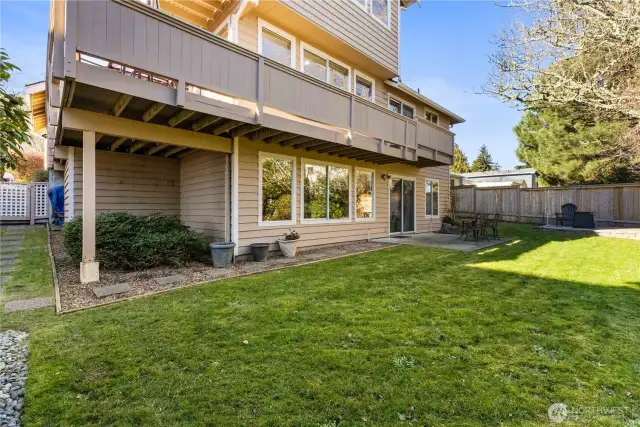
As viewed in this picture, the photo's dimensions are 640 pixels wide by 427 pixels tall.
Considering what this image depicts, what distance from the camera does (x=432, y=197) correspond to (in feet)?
46.4

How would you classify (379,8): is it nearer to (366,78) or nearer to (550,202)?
(366,78)

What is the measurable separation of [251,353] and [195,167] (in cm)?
688

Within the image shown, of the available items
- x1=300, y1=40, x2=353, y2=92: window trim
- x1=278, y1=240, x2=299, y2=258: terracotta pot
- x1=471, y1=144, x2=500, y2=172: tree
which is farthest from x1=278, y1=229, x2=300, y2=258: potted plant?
x1=471, y1=144, x2=500, y2=172: tree

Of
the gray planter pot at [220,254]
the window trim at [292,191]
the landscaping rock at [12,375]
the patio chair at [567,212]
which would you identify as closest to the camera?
the landscaping rock at [12,375]

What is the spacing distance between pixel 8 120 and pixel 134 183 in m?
7.67

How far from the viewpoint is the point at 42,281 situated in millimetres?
5414

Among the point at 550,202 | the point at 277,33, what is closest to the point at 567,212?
the point at 550,202

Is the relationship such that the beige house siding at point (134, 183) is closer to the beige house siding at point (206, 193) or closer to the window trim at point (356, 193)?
the beige house siding at point (206, 193)

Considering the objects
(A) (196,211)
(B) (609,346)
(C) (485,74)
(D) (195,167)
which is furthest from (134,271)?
(C) (485,74)

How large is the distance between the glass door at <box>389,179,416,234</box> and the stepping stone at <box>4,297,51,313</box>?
32.1 ft

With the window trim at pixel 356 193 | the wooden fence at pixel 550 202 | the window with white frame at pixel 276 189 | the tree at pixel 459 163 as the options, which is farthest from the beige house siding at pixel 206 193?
the tree at pixel 459 163

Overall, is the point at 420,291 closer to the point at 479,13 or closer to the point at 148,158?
the point at 148,158

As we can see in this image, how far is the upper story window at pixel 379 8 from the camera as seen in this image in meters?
9.80

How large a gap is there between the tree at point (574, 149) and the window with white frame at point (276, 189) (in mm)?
14688
